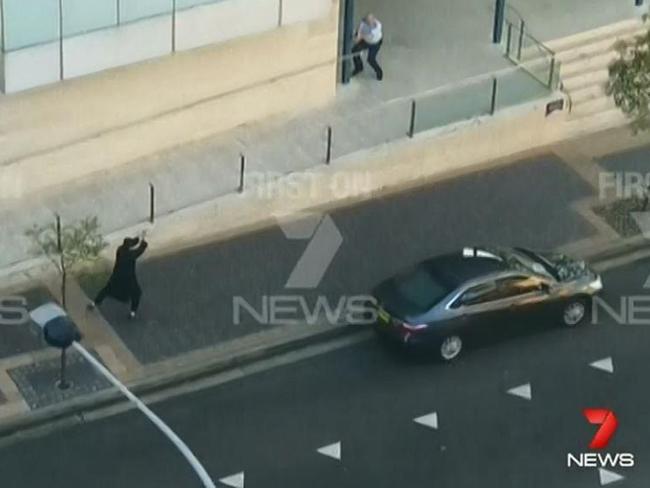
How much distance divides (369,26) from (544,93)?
11.1 ft

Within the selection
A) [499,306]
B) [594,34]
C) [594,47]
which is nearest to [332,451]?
[499,306]

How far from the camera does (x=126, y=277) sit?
29.0 metres

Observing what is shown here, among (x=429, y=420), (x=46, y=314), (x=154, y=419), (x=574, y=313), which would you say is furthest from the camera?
(x=574, y=313)

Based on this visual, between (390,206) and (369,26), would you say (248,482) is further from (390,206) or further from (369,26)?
(369,26)

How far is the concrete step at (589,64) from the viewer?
35625 mm

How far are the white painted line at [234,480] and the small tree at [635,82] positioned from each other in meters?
10.2

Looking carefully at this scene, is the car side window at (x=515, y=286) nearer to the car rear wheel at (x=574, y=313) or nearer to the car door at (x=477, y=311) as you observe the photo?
the car door at (x=477, y=311)

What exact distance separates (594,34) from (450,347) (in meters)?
9.91

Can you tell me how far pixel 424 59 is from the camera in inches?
1406

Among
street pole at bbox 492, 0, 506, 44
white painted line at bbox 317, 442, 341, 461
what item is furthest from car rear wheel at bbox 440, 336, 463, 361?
street pole at bbox 492, 0, 506, 44

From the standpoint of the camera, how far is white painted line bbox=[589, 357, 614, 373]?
95.5ft

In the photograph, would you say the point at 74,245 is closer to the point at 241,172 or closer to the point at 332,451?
the point at 241,172

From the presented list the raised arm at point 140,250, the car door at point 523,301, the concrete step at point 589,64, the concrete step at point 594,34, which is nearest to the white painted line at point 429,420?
the car door at point 523,301

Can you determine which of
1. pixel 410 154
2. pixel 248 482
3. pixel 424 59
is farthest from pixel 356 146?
pixel 248 482
